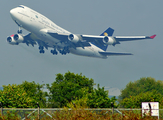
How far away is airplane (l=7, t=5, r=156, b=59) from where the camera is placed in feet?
197

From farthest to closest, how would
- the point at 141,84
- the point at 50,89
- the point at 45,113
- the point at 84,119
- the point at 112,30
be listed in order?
the point at 141,84 → the point at 112,30 → the point at 50,89 → the point at 45,113 → the point at 84,119

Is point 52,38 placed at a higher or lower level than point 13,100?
higher

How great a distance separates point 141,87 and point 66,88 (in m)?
66.4

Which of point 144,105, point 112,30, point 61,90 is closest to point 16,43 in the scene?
point 61,90

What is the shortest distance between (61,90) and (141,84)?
72976 mm

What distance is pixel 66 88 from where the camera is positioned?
5472 centimetres

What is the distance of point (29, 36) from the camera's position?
7338 cm

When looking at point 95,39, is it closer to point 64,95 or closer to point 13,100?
point 64,95

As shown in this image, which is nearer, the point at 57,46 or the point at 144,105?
the point at 144,105

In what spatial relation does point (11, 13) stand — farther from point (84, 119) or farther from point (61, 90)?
point (84, 119)

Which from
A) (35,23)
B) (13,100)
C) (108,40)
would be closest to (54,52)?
(35,23)

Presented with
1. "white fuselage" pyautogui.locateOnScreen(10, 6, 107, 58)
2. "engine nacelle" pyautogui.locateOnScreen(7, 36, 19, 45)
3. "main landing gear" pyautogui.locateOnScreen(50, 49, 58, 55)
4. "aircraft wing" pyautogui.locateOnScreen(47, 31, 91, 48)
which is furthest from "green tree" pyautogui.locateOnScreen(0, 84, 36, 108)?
"main landing gear" pyautogui.locateOnScreen(50, 49, 58, 55)

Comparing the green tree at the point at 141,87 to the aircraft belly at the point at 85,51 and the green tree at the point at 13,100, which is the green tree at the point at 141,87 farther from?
the green tree at the point at 13,100

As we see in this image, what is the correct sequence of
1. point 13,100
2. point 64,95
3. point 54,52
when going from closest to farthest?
point 13,100 → point 64,95 → point 54,52
